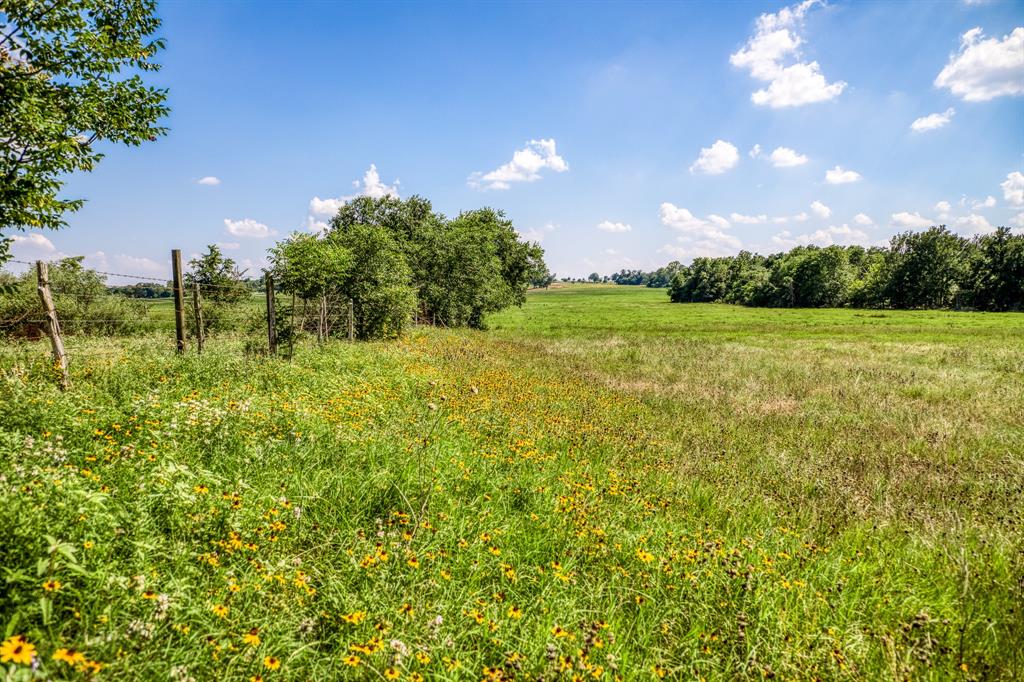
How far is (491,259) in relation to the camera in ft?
120

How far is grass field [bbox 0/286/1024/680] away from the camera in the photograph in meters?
2.79

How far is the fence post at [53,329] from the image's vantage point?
6.89 m

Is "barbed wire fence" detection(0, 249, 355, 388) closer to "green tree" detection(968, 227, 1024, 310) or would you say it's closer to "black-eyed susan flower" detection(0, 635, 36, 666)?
"black-eyed susan flower" detection(0, 635, 36, 666)

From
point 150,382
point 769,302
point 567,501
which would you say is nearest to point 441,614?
point 567,501

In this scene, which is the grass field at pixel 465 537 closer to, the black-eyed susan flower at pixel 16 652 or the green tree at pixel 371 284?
the black-eyed susan flower at pixel 16 652

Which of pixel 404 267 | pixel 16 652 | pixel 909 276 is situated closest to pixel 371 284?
pixel 404 267

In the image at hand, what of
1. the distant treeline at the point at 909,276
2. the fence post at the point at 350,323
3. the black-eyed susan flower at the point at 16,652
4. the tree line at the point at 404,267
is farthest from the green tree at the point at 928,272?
the black-eyed susan flower at the point at 16,652

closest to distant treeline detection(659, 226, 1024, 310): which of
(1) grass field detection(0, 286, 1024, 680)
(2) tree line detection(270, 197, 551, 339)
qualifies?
(2) tree line detection(270, 197, 551, 339)

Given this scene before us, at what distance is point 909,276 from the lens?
75438 millimetres

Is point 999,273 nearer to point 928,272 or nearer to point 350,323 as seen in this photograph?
point 928,272

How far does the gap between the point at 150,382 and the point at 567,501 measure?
24.6 ft

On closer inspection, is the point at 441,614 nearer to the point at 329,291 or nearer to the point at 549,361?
the point at 549,361

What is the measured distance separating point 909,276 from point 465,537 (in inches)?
3904

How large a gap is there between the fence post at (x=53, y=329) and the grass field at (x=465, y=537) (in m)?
0.28
